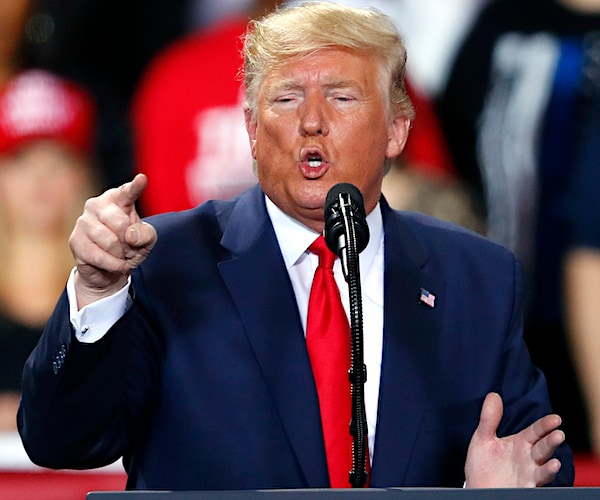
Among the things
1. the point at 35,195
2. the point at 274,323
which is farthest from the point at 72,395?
the point at 35,195

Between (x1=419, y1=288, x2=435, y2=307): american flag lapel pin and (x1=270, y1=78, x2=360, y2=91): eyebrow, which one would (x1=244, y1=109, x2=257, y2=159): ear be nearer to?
(x1=270, y1=78, x2=360, y2=91): eyebrow

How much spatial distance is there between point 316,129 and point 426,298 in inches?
14.2

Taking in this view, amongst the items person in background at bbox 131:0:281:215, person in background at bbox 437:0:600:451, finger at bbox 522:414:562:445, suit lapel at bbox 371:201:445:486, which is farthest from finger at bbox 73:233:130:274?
person in background at bbox 437:0:600:451

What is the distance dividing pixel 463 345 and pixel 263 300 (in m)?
0.37

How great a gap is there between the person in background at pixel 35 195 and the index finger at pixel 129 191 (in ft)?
5.40

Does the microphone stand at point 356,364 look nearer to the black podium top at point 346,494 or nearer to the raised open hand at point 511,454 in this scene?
the black podium top at point 346,494

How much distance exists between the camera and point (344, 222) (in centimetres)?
148

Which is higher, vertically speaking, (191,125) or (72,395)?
(72,395)

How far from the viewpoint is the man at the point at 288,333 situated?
1647 mm

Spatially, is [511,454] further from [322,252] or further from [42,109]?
Result: [42,109]

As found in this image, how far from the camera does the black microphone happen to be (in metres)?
1.47

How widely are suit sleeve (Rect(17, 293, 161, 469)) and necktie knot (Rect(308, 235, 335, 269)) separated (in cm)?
37

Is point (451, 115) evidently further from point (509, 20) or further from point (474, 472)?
point (474, 472)

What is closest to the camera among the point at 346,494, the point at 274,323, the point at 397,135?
the point at 346,494
